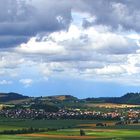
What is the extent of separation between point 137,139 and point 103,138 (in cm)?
1361

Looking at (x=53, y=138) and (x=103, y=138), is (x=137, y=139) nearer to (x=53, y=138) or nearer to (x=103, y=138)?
(x=103, y=138)

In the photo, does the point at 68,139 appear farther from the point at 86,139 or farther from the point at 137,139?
the point at 137,139

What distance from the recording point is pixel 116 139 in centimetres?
19638

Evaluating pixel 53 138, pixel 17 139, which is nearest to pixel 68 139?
pixel 53 138

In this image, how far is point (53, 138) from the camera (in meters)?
194

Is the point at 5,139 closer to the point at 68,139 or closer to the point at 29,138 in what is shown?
→ the point at 29,138

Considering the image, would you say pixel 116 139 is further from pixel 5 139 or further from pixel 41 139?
pixel 5 139

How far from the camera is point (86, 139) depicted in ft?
633

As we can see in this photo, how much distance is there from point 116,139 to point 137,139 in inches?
315

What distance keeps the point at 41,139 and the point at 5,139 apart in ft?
44.5

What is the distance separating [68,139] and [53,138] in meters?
6.78

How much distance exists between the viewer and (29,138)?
19738cm

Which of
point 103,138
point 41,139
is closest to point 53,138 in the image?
point 41,139

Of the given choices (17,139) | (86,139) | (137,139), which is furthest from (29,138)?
(137,139)
